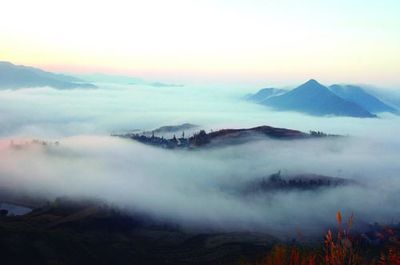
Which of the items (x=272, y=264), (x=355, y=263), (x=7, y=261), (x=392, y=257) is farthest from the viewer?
A: (x=7, y=261)

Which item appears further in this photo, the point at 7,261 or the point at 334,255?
the point at 7,261

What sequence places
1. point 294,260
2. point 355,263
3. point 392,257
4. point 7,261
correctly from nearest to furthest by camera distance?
point 392,257
point 355,263
point 294,260
point 7,261

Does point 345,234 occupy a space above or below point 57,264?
above

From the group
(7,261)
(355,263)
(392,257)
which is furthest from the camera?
(7,261)

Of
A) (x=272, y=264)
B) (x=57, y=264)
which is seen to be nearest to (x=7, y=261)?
(x=57, y=264)

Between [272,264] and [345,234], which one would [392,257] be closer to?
[345,234]

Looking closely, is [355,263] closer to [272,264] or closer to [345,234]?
[345,234]

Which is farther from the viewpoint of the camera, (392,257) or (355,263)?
(355,263)

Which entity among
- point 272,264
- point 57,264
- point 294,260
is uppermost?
point 294,260

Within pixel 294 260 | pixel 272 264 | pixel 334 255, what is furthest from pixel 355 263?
pixel 272 264
